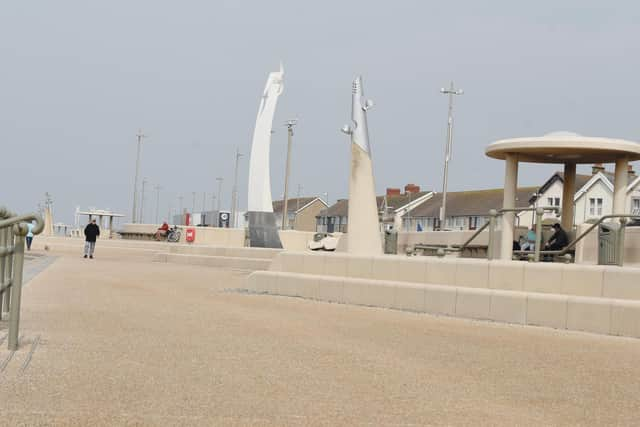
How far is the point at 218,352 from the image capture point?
7.77 m

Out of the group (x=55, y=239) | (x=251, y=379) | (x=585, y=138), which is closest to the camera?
(x=251, y=379)

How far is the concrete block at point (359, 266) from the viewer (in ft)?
46.1

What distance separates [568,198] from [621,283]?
23.6ft

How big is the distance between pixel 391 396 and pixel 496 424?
3.15 feet

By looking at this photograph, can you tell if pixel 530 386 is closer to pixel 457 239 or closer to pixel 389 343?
pixel 389 343

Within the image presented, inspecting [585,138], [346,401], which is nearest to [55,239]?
[585,138]

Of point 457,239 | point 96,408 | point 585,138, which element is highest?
point 585,138

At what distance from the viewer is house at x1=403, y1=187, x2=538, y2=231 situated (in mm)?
82375

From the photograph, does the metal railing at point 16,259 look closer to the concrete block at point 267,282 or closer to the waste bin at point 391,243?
the concrete block at point 267,282

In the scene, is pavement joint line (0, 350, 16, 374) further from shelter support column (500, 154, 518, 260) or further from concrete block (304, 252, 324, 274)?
shelter support column (500, 154, 518, 260)

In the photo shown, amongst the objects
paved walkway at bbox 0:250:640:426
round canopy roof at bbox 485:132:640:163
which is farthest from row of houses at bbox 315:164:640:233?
paved walkway at bbox 0:250:640:426

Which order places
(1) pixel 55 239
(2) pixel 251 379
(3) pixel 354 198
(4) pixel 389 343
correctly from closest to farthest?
(2) pixel 251 379 → (4) pixel 389 343 → (3) pixel 354 198 → (1) pixel 55 239

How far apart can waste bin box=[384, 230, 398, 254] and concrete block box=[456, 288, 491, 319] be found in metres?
7.01

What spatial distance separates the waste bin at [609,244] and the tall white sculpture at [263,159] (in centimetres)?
1927
